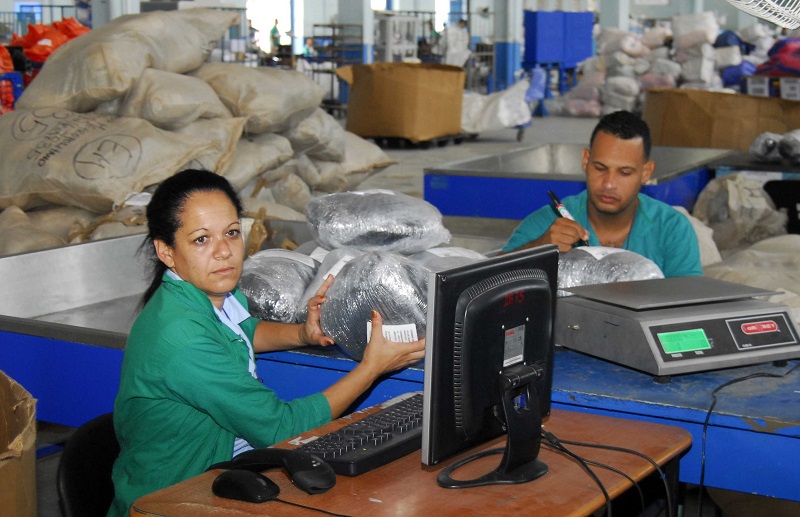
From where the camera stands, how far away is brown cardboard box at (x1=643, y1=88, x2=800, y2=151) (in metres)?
6.91

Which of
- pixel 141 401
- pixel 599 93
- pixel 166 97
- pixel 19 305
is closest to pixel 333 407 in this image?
pixel 141 401

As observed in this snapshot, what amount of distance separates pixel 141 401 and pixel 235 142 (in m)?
3.23

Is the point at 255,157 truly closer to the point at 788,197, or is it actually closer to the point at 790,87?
the point at 788,197

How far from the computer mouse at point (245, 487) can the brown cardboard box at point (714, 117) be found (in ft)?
20.2

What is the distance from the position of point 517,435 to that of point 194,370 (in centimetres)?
58

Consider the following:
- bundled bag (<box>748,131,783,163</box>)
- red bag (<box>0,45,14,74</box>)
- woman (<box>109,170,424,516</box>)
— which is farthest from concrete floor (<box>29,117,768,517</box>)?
red bag (<box>0,45,14,74</box>)

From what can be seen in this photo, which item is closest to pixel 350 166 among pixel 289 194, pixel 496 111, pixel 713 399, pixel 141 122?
pixel 289 194

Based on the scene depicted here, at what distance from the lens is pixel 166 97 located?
180 inches

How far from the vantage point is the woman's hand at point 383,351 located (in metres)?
1.89

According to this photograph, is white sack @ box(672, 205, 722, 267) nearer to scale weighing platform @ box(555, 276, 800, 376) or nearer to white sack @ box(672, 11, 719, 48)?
scale weighing platform @ box(555, 276, 800, 376)

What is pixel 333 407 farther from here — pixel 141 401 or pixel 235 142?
pixel 235 142

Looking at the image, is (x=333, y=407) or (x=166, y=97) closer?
(x=333, y=407)

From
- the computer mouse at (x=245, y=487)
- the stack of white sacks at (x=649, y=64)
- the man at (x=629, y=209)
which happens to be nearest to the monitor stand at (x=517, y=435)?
the computer mouse at (x=245, y=487)

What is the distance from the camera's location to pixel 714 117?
7.34 m
